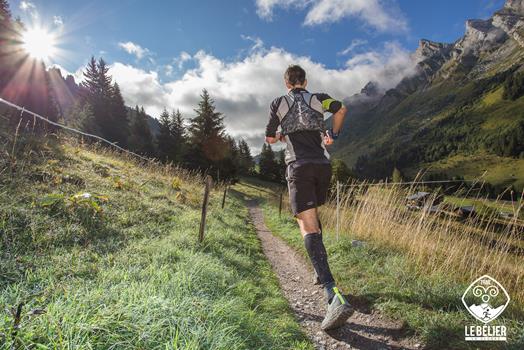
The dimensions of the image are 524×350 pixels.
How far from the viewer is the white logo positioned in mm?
2436

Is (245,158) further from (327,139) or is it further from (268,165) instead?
(327,139)

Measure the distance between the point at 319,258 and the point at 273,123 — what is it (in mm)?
1818

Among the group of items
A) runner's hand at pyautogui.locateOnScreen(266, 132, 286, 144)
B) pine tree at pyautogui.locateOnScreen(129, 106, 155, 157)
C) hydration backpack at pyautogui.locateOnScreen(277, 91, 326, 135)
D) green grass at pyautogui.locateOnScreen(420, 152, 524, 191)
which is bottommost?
runner's hand at pyautogui.locateOnScreen(266, 132, 286, 144)

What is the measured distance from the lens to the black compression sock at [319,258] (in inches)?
115

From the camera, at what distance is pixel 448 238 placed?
4445mm

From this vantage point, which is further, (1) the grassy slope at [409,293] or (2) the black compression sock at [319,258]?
(2) the black compression sock at [319,258]

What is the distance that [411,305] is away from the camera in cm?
303

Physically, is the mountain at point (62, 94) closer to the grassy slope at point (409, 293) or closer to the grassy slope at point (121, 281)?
the grassy slope at point (121, 281)

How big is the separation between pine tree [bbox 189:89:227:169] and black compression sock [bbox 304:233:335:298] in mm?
22757

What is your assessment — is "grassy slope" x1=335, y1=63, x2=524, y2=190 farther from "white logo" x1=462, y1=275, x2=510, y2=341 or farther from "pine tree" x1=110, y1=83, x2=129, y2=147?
"white logo" x1=462, y1=275, x2=510, y2=341

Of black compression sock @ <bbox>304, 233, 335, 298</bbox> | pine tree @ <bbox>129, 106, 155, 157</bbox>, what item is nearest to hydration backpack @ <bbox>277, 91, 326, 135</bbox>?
black compression sock @ <bbox>304, 233, 335, 298</bbox>

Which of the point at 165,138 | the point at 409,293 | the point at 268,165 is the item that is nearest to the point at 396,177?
the point at 409,293

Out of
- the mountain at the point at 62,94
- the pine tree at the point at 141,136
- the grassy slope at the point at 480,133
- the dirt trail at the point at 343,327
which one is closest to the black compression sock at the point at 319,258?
the dirt trail at the point at 343,327

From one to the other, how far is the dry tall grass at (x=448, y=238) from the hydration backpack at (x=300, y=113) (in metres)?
2.87
